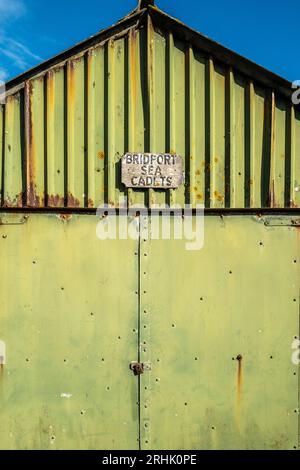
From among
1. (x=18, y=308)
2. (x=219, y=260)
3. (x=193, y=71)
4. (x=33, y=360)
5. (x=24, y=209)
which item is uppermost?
(x=193, y=71)

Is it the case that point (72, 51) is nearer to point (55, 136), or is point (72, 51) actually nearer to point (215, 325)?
point (55, 136)

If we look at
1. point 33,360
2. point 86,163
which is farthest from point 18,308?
point 86,163

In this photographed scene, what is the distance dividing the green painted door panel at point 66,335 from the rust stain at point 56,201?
0.11m

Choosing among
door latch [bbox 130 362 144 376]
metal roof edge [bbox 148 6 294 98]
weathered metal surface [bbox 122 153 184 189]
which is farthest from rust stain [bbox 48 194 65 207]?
metal roof edge [bbox 148 6 294 98]

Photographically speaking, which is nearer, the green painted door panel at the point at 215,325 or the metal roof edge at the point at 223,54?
the metal roof edge at the point at 223,54

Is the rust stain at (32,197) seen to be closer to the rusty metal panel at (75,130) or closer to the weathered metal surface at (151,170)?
the rusty metal panel at (75,130)

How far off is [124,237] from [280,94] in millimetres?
1789

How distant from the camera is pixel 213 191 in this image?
13.8ft

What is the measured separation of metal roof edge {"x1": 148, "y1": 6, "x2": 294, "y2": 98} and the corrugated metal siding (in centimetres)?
5

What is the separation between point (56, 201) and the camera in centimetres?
415

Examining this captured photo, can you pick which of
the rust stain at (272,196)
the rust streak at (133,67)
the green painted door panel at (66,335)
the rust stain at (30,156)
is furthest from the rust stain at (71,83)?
the rust stain at (272,196)

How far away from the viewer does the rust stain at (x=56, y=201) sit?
13.6ft

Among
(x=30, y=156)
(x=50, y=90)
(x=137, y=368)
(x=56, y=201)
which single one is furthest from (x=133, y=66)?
(x=137, y=368)
